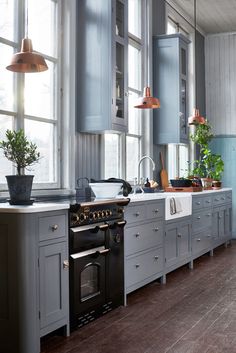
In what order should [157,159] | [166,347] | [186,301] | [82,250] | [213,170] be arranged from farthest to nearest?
[213,170]
[157,159]
[186,301]
[82,250]
[166,347]

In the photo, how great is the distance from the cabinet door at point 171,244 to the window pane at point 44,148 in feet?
4.83

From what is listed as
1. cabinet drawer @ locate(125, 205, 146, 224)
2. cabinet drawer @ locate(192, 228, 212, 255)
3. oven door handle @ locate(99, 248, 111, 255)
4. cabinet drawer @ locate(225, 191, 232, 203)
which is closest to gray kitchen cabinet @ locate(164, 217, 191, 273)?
cabinet drawer @ locate(192, 228, 212, 255)

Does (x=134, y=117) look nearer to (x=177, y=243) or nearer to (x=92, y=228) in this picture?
(x=177, y=243)

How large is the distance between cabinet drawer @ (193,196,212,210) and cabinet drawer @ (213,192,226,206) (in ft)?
1.01

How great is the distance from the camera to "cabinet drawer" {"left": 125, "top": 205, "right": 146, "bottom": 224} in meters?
4.45

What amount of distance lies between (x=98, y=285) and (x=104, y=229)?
44 centimetres

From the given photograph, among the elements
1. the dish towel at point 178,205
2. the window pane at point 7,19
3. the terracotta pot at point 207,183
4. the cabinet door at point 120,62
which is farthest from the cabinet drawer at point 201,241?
the window pane at point 7,19

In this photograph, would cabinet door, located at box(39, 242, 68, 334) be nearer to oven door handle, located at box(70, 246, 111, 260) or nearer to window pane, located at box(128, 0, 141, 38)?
oven door handle, located at box(70, 246, 111, 260)

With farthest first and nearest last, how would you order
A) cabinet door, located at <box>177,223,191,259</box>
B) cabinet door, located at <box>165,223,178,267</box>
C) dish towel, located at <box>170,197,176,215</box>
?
cabinet door, located at <box>177,223,191,259</box>, dish towel, located at <box>170,197,176,215</box>, cabinet door, located at <box>165,223,178,267</box>

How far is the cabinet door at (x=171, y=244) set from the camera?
17.7 ft

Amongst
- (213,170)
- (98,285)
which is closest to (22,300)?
(98,285)

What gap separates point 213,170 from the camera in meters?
8.81

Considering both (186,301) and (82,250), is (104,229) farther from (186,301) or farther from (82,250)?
(186,301)

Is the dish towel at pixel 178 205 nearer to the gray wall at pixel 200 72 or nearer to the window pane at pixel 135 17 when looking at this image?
the window pane at pixel 135 17
